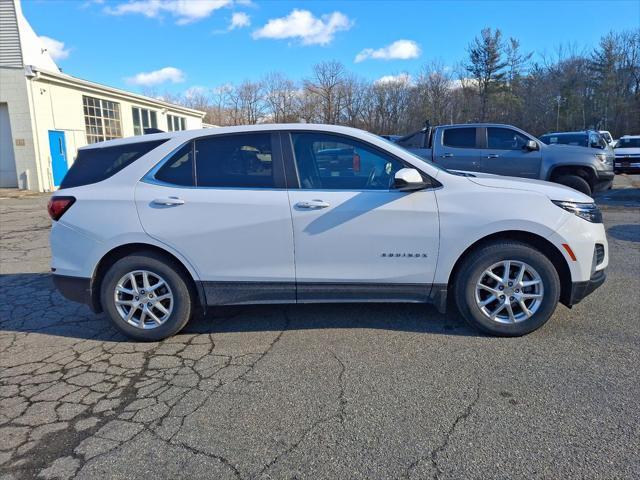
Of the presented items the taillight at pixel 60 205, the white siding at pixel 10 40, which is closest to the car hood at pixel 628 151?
the taillight at pixel 60 205

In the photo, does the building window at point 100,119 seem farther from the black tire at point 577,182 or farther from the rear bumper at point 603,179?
the rear bumper at point 603,179

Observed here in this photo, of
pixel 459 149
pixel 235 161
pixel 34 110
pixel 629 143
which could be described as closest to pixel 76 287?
pixel 235 161

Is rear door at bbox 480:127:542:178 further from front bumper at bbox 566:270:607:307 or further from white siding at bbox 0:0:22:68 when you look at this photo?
white siding at bbox 0:0:22:68

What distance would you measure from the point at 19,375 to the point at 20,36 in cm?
1729

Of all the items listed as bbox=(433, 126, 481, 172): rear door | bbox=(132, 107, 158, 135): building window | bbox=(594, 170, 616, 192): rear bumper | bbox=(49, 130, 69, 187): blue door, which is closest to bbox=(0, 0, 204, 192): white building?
bbox=(49, 130, 69, 187): blue door

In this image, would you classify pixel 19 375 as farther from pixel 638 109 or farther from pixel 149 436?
pixel 638 109

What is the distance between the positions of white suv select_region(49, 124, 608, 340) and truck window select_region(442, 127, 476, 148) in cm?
642

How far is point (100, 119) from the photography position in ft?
65.9

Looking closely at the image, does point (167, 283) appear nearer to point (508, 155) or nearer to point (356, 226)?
point (356, 226)

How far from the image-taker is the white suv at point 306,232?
11.7ft

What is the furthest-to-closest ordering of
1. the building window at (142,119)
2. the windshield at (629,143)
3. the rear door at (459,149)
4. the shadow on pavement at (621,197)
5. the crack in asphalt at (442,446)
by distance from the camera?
the building window at (142,119)
the windshield at (629,143)
the shadow on pavement at (621,197)
the rear door at (459,149)
the crack in asphalt at (442,446)

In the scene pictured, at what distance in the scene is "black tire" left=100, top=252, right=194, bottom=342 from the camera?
3682 millimetres

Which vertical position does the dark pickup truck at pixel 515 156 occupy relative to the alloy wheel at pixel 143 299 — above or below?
above

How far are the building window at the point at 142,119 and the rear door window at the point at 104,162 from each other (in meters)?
20.6
